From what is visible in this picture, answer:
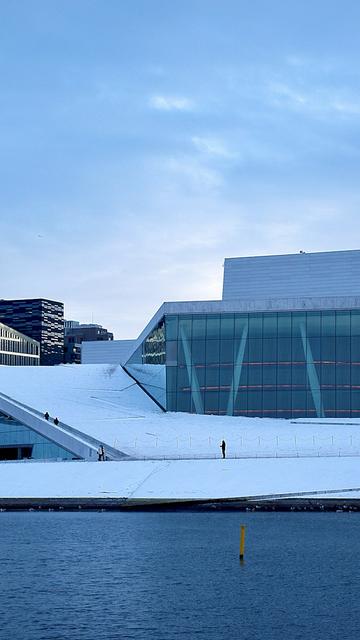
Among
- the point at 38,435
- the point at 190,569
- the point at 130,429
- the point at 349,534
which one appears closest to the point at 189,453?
the point at 130,429

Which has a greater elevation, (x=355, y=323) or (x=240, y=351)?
(x=355, y=323)

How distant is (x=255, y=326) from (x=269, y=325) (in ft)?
3.58

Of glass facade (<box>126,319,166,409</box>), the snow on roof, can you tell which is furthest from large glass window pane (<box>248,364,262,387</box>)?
glass facade (<box>126,319,166,409</box>)

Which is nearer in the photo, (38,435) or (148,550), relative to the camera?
(148,550)

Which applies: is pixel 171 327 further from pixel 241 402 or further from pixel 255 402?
pixel 255 402

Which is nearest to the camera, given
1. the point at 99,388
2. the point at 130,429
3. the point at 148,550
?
the point at 148,550

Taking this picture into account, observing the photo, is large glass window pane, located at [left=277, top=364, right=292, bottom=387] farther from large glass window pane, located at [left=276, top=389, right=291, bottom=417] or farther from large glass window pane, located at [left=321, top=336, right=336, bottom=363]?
large glass window pane, located at [left=321, top=336, right=336, bottom=363]

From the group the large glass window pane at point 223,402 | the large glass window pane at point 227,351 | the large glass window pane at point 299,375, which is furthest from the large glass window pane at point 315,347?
the large glass window pane at point 223,402

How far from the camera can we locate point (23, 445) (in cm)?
7888

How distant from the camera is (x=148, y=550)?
1575 inches

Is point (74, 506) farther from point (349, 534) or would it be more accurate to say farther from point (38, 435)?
point (38, 435)

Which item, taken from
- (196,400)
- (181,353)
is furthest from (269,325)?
(196,400)

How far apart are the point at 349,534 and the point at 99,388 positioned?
5244cm

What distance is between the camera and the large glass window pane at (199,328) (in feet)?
285
